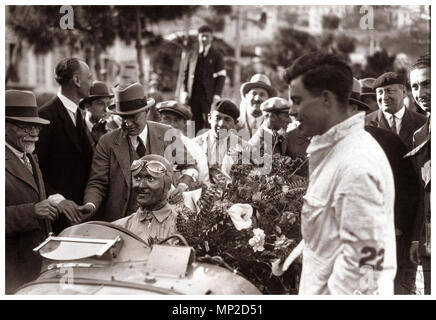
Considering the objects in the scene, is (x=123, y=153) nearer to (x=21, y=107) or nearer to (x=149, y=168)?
(x=149, y=168)

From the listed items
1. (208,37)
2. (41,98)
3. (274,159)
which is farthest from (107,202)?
(41,98)

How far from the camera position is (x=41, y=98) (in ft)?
36.9

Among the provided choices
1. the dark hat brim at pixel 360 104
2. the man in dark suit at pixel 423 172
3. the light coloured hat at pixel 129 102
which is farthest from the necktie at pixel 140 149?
the man in dark suit at pixel 423 172

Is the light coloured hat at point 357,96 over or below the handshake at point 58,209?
over

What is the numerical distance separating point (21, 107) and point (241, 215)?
176 centimetres

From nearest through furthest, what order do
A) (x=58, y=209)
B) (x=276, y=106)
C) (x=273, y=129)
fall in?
(x=58, y=209) → (x=273, y=129) → (x=276, y=106)

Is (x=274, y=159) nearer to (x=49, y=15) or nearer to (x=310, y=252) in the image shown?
(x=310, y=252)

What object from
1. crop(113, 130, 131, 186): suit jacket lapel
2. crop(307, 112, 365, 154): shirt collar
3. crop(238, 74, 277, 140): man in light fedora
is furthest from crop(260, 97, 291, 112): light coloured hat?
crop(307, 112, 365, 154): shirt collar

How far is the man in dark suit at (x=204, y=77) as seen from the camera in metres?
9.59

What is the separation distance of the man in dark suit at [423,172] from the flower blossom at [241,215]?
48.0 inches

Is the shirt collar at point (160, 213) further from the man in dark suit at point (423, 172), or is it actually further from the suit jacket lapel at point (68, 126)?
the man in dark suit at point (423, 172)

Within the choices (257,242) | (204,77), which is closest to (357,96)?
(257,242)

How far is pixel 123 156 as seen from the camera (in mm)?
5242

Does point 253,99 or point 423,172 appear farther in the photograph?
point 253,99
